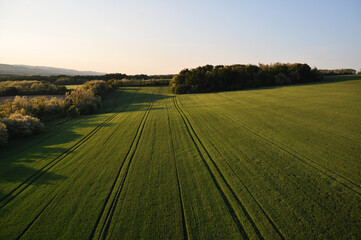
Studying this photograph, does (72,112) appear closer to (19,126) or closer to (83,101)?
(83,101)

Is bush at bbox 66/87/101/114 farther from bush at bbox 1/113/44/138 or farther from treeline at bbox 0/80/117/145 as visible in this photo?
bush at bbox 1/113/44/138

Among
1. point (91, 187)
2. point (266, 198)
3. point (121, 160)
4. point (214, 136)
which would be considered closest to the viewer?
point (266, 198)

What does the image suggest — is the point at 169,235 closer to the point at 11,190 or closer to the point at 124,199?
the point at 124,199

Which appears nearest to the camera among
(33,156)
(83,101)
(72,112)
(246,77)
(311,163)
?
(311,163)

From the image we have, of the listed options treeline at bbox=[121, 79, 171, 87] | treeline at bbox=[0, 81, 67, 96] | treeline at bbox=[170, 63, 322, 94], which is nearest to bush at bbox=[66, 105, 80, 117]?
treeline at bbox=[0, 81, 67, 96]

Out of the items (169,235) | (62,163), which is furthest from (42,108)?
(169,235)

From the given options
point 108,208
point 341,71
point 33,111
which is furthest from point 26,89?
point 341,71

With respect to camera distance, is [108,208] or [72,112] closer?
[108,208]
